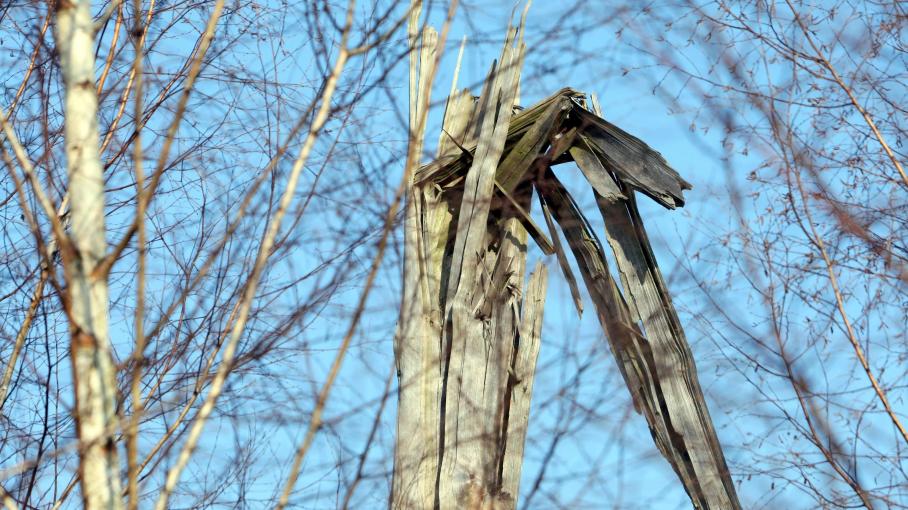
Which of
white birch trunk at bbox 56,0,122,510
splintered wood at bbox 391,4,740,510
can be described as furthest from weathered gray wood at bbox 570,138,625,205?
white birch trunk at bbox 56,0,122,510

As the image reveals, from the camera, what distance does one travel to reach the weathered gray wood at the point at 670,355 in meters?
4.17

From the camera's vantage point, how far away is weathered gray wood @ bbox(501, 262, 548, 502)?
3953 millimetres

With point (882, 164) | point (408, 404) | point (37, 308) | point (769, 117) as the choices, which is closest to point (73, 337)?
point (37, 308)

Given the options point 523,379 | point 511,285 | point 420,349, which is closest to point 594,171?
point 511,285

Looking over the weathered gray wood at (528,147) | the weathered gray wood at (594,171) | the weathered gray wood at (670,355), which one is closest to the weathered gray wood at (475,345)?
the weathered gray wood at (528,147)

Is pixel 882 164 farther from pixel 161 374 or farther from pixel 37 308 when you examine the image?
pixel 37 308

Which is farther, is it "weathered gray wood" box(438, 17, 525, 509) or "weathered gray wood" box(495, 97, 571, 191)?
"weathered gray wood" box(495, 97, 571, 191)

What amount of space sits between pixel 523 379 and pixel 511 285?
38 cm

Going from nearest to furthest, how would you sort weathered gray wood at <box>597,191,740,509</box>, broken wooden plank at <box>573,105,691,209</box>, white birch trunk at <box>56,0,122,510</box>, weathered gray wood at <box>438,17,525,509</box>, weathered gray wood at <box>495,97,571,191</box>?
1. white birch trunk at <box>56,0,122,510</box>
2. weathered gray wood at <box>438,17,525,509</box>
3. weathered gray wood at <box>597,191,740,509</box>
4. broken wooden plank at <box>573,105,691,209</box>
5. weathered gray wood at <box>495,97,571,191</box>

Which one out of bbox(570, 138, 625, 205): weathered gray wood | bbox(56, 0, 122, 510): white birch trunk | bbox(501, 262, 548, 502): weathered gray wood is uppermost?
bbox(570, 138, 625, 205): weathered gray wood

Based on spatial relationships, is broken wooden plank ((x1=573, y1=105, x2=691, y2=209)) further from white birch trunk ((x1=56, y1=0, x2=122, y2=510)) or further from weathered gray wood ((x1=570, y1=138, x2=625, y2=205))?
white birch trunk ((x1=56, y1=0, x2=122, y2=510))

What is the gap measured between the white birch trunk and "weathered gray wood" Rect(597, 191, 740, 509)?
107 inches

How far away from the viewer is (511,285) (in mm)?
4270

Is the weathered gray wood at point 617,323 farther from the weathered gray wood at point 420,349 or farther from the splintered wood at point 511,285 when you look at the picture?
the weathered gray wood at point 420,349
